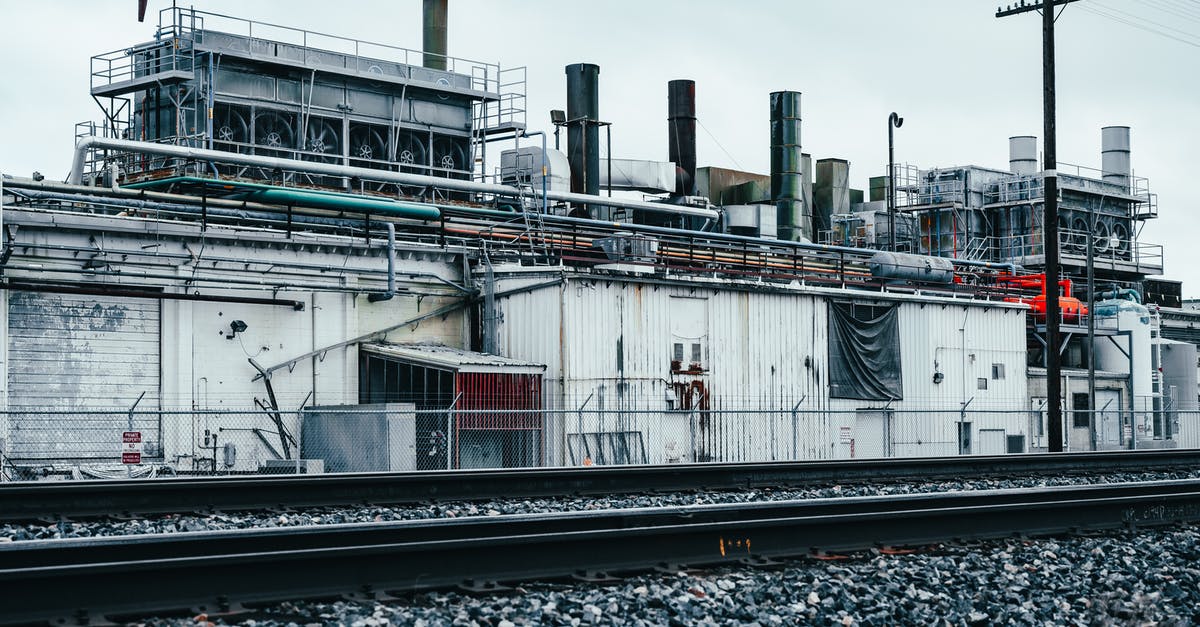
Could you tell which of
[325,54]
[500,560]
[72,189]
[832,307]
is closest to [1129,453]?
[832,307]

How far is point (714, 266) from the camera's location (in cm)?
3672

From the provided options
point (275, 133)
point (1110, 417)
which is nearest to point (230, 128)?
point (275, 133)

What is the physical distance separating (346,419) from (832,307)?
575 inches

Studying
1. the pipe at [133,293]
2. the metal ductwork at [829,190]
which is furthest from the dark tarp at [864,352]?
the metal ductwork at [829,190]

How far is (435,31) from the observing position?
49.5m

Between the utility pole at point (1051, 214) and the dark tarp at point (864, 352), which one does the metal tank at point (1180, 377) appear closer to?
the dark tarp at point (864, 352)

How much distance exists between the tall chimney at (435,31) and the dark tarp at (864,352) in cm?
1957

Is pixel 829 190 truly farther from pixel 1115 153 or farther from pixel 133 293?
pixel 133 293

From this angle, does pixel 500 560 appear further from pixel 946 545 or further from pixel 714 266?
pixel 714 266

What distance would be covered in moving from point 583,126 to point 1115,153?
110 ft

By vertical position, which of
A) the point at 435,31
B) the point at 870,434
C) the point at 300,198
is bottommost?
the point at 870,434

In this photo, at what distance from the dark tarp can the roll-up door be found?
17.4m

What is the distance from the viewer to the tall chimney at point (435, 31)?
1944 inches

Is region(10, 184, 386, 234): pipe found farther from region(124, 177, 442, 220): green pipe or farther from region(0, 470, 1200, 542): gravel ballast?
region(0, 470, 1200, 542): gravel ballast
